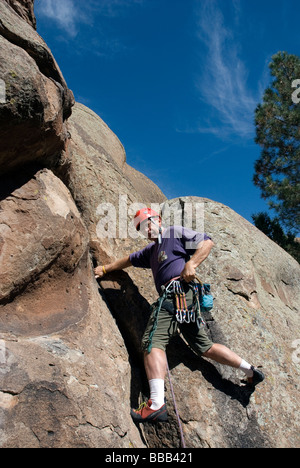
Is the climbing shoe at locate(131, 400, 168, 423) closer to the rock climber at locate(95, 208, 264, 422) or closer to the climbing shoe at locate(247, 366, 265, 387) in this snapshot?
the rock climber at locate(95, 208, 264, 422)

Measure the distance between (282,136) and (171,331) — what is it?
45.7 feet

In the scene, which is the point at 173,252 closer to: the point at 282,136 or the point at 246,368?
the point at 246,368

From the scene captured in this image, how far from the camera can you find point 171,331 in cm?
467

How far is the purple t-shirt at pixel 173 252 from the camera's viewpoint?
16.3 ft

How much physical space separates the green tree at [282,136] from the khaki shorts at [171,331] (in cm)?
1182

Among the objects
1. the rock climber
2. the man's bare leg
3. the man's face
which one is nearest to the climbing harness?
the rock climber

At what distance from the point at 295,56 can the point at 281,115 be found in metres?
2.91

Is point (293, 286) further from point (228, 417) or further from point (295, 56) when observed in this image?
point (295, 56)

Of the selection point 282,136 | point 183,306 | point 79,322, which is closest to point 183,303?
point 183,306

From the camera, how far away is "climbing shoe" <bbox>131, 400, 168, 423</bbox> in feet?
13.4

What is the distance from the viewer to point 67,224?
15.9ft

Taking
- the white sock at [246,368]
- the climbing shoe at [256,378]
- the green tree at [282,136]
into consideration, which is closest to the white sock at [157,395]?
the white sock at [246,368]

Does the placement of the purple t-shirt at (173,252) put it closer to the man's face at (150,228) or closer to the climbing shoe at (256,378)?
the man's face at (150,228)
